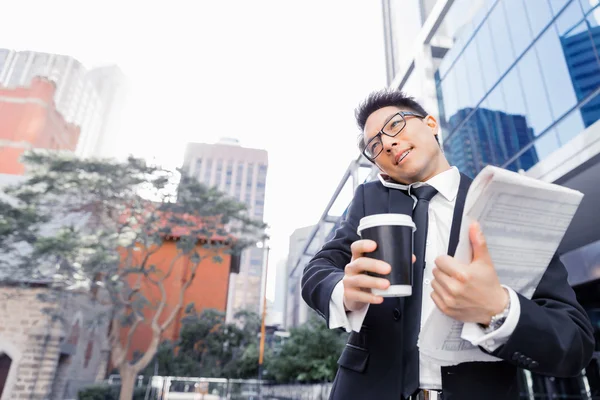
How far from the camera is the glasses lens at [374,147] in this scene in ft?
4.77

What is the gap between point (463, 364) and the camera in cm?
106

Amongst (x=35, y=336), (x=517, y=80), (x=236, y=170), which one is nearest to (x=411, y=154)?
(x=517, y=80)

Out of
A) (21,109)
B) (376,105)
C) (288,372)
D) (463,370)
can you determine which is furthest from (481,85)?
(21,109)

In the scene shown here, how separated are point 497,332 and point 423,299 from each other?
39 centimetres

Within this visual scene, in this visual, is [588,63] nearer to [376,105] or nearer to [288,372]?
[376,105]

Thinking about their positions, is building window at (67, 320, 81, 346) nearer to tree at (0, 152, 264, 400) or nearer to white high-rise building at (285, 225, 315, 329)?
tree at (0, 152, 264, 400)

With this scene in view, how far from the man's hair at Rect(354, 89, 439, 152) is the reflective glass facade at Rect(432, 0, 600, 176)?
246 inches

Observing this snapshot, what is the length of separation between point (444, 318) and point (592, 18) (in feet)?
25.7

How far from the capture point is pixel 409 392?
3.50ft

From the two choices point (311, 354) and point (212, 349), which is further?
point (212, 349)

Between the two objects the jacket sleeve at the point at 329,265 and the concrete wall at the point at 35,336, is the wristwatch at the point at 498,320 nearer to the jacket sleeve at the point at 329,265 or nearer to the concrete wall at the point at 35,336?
the jacket sleeve at the point at 329,265

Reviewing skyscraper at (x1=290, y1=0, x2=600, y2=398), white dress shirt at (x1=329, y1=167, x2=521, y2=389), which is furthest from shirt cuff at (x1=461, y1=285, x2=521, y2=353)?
skyscraper at (x1=290, y1=0, x2=600, y2=398)

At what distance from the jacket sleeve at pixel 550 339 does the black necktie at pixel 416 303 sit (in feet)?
1.00

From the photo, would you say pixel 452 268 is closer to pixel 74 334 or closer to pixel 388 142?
pixel 388 142
